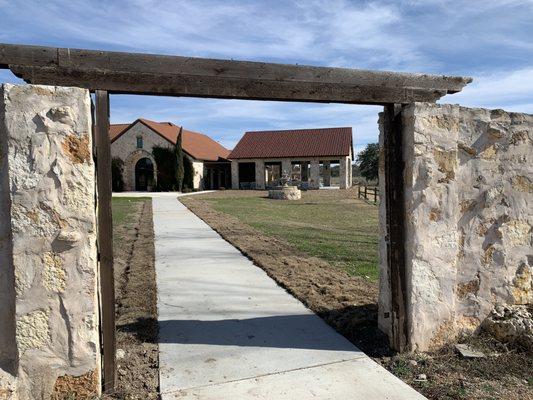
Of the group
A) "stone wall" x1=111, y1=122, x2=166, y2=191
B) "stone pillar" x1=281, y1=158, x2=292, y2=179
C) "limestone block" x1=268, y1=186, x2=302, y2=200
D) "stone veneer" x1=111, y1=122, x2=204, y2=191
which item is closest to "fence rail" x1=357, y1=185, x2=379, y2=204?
"limestone block" x1=268, y1=186, x2=302, y2=200

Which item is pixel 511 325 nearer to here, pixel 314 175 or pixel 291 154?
pixel 314 175

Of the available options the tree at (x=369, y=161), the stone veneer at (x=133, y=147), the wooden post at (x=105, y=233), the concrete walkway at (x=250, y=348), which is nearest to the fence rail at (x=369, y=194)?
the concrete walkway at (x=250, y=348)

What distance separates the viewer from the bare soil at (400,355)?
3.20m

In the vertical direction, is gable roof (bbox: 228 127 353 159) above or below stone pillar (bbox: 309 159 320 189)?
above

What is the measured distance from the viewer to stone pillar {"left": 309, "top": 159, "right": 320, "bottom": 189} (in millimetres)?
36469

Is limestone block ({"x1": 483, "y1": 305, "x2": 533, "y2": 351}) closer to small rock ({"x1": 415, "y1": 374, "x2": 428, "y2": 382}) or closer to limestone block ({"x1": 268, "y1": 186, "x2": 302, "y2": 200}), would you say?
small rock ({"x1": 415, "y1": 374, "x2": 428, "y2": 382})

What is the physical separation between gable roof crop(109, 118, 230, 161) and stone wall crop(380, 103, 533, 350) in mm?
34979

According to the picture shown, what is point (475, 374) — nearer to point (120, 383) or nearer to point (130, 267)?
point (120, 383)

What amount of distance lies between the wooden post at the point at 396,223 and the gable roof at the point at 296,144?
33160mm

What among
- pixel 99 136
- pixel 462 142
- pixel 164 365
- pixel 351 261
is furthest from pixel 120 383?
pixel 351 261

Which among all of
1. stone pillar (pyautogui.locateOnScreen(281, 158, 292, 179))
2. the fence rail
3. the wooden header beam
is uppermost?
stone pillar (pyautogui.locateOnScreen(281, 158, 292, 179))

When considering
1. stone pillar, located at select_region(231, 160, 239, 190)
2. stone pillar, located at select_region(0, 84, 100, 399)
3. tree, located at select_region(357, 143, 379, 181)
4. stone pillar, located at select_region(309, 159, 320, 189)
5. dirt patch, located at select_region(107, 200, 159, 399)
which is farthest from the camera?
tree, located at select_region(357, 143, 379, 181)

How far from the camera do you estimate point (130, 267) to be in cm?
703

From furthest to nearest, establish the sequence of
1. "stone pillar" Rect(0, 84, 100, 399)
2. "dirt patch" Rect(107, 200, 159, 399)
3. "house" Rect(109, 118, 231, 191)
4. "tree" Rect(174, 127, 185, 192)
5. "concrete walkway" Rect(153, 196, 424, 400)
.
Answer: "house" Rect(109, 118, 231, 191)
"tree" Rect(174, 127, 185, 192)
"dirt patch" Rect(107, 200, 159, 399)
"concrete walkway" Rect(153, 196, 424, 400)
"stone pillar" Rect(0, 84, 100, 399)
